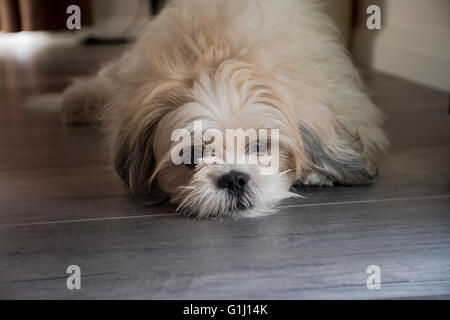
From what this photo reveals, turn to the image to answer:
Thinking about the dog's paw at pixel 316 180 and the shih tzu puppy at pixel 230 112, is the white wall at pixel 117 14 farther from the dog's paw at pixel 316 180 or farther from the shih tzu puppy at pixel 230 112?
the dog's paw at pixel 316 180

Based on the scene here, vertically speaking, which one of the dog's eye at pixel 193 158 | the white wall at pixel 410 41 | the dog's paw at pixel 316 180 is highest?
the white wall at pixel 410 41

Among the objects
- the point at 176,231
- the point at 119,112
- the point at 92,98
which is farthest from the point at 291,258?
the point at 92,98

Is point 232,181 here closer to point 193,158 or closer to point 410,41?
point 193,158

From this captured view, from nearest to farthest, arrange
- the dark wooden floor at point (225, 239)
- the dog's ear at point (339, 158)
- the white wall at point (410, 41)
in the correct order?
1. the dark wooden floor at point (225, 239)
2. the dog's ear at point (339, 158)
3. the white wall at point (410, 41)

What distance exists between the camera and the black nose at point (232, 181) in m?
1.17

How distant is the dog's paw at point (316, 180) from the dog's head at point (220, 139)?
9 centimetres

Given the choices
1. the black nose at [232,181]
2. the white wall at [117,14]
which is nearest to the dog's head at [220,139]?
the black nose at [232,181]

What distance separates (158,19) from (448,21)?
1.66 meters

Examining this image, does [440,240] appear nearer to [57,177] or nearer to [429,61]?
[57,177]

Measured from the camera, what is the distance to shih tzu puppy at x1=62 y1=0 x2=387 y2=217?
116 cm

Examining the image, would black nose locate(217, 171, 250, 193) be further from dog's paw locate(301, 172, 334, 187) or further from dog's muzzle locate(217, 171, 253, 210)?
dog's paw locate(301, 172, 334, 187)

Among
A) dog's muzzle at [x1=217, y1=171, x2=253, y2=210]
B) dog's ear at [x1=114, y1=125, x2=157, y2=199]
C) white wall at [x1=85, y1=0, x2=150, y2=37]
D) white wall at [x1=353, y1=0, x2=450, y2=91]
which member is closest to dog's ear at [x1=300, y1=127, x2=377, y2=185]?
dog's muzzle at [x1=217, y1=171, x2=253, y2=210]

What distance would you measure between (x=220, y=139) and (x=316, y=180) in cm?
32

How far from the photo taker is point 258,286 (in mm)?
898
